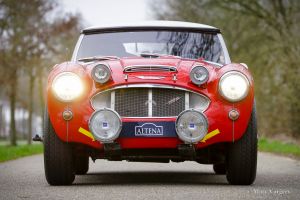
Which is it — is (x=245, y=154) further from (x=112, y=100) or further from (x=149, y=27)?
(x=149, y=27)

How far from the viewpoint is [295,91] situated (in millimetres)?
19078

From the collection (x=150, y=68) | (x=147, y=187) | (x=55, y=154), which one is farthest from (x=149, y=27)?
(x=147, y=187)

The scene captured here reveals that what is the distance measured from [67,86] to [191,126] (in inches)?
47.0

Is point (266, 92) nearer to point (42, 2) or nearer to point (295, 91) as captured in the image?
point (295, 91)

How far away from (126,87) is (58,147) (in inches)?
34.8

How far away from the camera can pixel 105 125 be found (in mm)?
6551

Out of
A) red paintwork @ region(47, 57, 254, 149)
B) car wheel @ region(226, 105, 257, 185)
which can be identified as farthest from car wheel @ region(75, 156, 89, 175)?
car wheel @ region(226, 105, 257, 185)

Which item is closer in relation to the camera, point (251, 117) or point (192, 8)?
point (251, 117)

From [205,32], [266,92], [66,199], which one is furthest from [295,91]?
[66,199]

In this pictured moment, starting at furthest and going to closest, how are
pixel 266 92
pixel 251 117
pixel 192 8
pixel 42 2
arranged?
1. pixel 192 8
2. pixel 42 2
3. pixel 266 92
4. pixel 251 117

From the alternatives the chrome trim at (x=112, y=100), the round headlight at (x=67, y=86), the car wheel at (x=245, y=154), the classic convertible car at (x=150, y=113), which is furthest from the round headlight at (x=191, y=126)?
the round headlight at (x=67, y=86)

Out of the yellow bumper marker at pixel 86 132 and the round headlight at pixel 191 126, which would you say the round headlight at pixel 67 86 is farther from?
the round headlight at pixel 191 126

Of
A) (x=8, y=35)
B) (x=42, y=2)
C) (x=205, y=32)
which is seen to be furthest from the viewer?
(x=42, y=2)

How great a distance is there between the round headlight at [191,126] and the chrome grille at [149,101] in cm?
16
